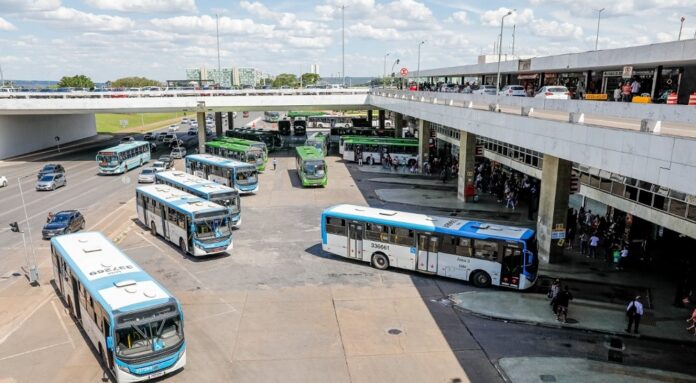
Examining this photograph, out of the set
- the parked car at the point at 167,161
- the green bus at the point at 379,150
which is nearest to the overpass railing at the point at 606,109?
the green bus at the point at 379,150

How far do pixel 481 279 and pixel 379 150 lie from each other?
36412 millimetres

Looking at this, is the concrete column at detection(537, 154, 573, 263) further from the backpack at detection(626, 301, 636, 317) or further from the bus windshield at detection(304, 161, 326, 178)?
the bus windshield at detection(304, 161, 326, 178)

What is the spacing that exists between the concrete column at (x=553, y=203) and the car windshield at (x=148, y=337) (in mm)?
18408

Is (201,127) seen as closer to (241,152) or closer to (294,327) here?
(241,152)

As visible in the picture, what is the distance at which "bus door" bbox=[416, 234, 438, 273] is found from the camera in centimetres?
2212

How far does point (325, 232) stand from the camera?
2484 centimetres

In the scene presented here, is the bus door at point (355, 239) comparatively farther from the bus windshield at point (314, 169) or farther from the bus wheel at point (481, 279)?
the bus windshield at point (314, 169)

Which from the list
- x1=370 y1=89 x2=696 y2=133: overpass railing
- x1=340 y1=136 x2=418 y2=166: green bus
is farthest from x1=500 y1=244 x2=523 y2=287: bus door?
x1=340 y1=136 x2=418 y2=166: green bus

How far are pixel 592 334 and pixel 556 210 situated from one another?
8.14 metres

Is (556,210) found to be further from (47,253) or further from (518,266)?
(47,253)

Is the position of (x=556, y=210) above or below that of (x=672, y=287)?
above

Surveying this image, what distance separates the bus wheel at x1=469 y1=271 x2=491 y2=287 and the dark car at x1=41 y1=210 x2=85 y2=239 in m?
22.8

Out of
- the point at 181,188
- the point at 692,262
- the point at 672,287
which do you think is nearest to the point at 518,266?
the point at 672,287

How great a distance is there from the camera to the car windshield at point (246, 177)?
3894 centimetres
